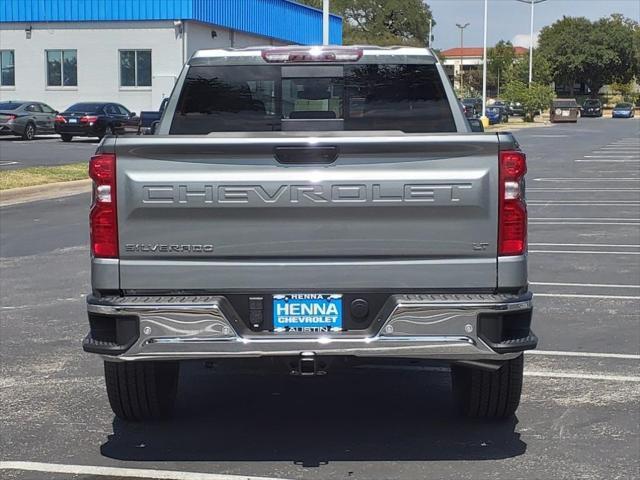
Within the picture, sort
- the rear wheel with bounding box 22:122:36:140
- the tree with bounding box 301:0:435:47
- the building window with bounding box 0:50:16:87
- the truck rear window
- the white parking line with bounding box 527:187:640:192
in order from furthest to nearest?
1. the tree with bounding box 301:0:435:47
2. the building window with bounding box 0:50:16:87
3. the rear wheel with bounding box 22:122:36:140
4. the white parking line with bounding box 527:187:640:192
5. the truck rear window

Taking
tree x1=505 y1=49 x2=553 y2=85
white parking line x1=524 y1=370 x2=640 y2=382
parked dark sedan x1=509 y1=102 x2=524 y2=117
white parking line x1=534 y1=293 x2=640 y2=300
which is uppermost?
tree x1=505 y1=49 x2=553 y2=85

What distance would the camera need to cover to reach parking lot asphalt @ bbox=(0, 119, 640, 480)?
16.4 feet

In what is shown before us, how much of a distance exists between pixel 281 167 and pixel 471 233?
0.92m

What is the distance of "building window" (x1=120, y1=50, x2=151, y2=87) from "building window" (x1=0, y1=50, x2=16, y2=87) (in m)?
5.68

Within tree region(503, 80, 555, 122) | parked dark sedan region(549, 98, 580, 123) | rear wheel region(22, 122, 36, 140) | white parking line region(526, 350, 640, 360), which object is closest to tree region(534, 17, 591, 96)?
tree region(503, 80, 555, 122)

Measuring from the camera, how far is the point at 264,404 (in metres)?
6.07

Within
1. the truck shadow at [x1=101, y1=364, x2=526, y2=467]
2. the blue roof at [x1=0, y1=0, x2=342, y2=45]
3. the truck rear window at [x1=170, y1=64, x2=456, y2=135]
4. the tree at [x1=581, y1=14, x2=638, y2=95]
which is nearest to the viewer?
the truck shadow at [x1=101, y1=364, x2=526, y2=467]

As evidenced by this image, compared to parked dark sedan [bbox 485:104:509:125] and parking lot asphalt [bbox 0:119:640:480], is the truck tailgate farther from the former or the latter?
parked dark sedan [bbox 485:104:509:125]

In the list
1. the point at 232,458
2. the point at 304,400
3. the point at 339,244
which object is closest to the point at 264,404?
the point at 304,400

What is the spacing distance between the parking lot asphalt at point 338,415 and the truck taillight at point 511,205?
1.14 metres

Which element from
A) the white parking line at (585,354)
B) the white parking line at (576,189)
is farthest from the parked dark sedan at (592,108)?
the white parking line at (585,354)

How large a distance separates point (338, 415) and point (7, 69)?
4419cm

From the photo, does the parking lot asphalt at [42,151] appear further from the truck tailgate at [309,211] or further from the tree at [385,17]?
the tree at [385,17]

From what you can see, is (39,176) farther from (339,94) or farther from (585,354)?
(585,354)
